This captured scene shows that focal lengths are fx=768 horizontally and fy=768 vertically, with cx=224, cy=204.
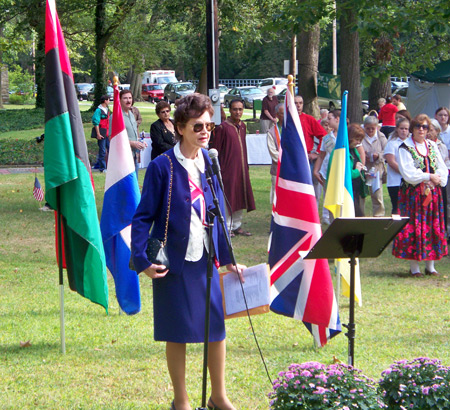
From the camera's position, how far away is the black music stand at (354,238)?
4.56 metres

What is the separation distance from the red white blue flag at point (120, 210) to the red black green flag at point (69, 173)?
58 cm

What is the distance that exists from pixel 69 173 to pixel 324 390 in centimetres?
318

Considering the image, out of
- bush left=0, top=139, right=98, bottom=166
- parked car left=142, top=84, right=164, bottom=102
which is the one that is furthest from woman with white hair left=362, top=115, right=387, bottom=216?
parked car left=142, top=84, right=164, bottom=102

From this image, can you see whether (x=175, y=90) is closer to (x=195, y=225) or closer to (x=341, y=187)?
(x=341, y=187)

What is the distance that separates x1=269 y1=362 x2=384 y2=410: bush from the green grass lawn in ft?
4.09

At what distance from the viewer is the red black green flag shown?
6.23 m

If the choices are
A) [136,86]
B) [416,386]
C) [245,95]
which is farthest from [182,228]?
[136,86]

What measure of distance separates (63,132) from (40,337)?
1.97 meters

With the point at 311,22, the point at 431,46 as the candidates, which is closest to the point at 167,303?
the point at 311,22

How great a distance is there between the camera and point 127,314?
7.49 meters

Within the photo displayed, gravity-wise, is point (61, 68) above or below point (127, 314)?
above

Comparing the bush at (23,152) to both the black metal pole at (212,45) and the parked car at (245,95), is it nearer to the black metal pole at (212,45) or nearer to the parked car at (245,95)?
the black metal pole at (212,45)

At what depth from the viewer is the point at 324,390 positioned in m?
3.90

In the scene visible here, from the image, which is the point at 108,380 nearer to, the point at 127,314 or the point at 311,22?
the point at 127,314
